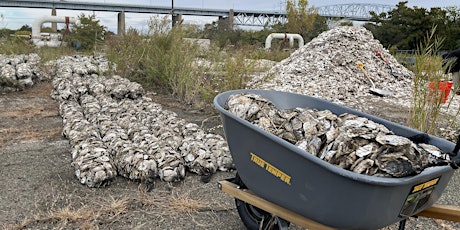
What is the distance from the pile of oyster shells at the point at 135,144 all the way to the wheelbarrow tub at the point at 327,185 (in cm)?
131

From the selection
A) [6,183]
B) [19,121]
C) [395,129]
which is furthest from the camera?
[19,121]

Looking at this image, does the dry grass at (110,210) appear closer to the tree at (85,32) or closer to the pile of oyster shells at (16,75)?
the pile of oyster shells at (16,75)

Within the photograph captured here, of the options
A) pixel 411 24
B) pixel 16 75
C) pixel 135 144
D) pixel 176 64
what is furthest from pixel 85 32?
pixel 411 24

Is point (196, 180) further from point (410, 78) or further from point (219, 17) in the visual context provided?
point (219, 17)

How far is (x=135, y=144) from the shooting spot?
356 cm

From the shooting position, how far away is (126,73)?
23.5 feet

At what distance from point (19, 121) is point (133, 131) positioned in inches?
82.1

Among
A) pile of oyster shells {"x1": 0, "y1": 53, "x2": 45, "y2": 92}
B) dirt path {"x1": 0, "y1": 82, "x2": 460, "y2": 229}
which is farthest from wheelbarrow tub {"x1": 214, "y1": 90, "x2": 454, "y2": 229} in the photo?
pile of oyster shells {"x1": 0, "y1": 53, "x2": 45, "y2": 92}

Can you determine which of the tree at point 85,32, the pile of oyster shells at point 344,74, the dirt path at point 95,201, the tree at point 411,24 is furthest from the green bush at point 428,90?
the tree at point 411,24

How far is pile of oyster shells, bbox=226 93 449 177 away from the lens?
5.08 feet

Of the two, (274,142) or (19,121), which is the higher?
(274,142)

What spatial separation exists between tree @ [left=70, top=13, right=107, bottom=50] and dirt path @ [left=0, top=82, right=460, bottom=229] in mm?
12978

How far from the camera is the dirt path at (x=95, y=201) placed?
2.56 meters

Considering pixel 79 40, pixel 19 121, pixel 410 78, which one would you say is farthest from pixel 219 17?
pixel 19 121
